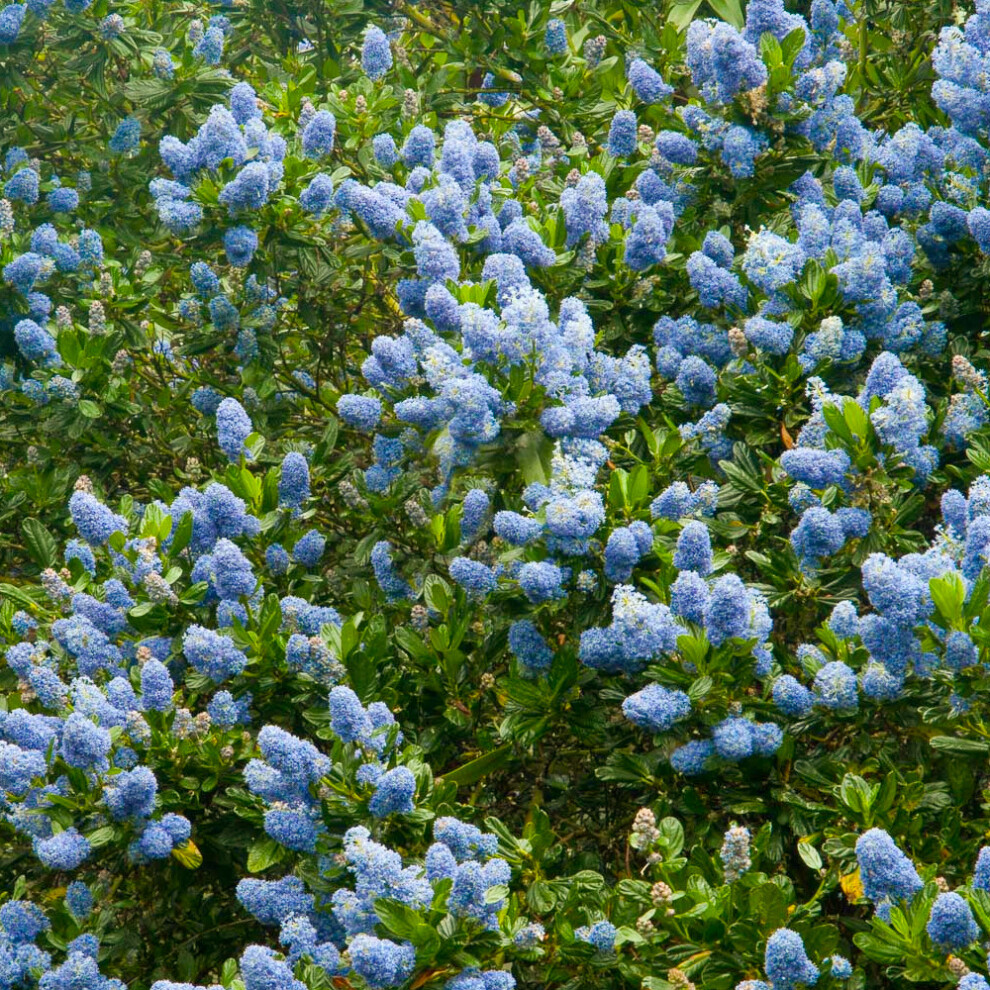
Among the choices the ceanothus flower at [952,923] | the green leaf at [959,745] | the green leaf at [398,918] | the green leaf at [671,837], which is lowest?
the ceanothus flower at [952,923]

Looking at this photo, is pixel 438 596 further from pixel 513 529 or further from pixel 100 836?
pixel 100 836

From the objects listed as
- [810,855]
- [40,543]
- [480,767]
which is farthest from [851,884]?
[40,543]

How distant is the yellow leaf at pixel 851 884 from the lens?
12.3 feet

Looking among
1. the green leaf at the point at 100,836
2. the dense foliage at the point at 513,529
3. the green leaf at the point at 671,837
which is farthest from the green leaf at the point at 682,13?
the green leaf at the point at 100,836

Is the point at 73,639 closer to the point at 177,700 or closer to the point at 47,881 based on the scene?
the point at 177,700

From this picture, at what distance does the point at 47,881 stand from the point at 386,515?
157cm

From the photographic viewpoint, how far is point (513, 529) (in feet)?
13.1

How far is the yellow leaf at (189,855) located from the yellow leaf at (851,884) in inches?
68.7

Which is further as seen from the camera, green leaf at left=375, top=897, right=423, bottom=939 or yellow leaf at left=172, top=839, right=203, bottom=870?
yellow leaf at left=172, top=839, right=203, bottom=870

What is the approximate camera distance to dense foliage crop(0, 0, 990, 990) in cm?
368

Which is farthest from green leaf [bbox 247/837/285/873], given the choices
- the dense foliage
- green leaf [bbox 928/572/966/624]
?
green leaf [bbox 928/572/966/624]

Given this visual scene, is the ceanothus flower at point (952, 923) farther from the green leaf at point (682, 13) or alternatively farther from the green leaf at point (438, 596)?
the green leaf at point (682, 13)

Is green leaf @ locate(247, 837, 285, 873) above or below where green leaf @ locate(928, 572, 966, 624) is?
below

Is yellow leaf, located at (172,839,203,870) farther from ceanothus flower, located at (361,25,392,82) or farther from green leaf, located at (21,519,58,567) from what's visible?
ceanothus flower, located at (361,25,392,82)
